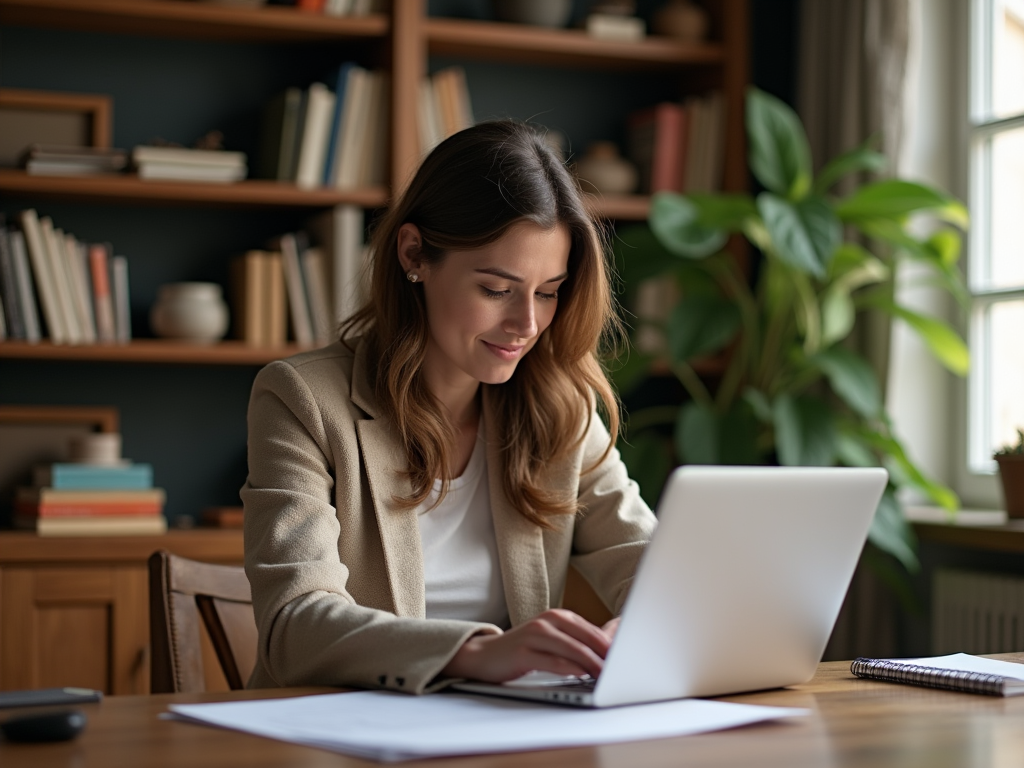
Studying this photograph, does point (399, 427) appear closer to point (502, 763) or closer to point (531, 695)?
point (531, 695)

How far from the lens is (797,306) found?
3.05 meters

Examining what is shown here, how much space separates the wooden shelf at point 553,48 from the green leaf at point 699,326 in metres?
0.77

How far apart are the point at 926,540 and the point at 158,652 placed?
1.98m

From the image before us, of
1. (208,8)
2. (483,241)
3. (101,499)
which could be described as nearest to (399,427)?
(483,241)

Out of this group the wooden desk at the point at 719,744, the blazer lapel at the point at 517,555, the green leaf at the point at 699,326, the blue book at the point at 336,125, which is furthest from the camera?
the blue book at the point at 336,125

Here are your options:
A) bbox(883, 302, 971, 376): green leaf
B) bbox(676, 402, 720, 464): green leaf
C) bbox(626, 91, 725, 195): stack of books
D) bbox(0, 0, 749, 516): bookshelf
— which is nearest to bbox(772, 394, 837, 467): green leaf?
bbox(676, 402, 720, 464): green leaf

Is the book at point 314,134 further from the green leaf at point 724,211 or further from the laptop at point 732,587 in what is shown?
the laptop at point 732,587

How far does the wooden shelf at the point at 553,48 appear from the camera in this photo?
126 inches

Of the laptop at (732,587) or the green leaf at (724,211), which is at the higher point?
the green leaf at (724,211)

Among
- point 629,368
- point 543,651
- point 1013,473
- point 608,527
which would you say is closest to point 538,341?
point 608,527

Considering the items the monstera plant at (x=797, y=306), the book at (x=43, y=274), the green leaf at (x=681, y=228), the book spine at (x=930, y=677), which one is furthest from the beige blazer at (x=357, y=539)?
the book at (x=43, y=274)

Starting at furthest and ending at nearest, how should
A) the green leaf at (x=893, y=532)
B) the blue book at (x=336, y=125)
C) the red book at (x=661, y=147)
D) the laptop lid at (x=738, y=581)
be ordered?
the red book at (x=661, y=147), the blue book at (x=336, y=125), the green leaf at (x=893, y=532), the laptop lid at (x=738, y=581)

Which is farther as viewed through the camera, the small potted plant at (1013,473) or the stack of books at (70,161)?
the stack of books at (70,161)

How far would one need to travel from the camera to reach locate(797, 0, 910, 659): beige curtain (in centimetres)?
308
